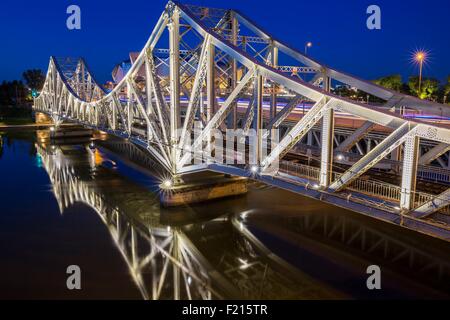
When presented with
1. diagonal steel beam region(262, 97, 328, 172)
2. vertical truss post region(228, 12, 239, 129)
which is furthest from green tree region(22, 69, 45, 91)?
diagonal steel beam region(262, 97, 328, 172)

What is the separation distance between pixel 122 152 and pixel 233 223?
31378 mm

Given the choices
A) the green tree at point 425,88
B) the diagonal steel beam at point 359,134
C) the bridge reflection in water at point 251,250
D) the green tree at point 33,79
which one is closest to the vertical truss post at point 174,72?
the bridge reflection in water at point 251,250

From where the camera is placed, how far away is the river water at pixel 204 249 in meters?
16.6

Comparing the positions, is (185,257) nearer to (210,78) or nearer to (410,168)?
(210,78)

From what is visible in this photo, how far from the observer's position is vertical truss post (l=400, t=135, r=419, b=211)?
12.5 meters

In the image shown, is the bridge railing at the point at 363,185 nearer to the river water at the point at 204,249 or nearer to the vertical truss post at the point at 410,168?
the vertical truss post at the point at 410,168

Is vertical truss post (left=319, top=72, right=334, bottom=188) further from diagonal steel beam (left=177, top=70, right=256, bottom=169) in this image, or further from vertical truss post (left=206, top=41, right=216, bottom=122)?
vertical truss post (left=206, top=41, right=216, bottom=122)

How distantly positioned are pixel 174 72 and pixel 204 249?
11230mm

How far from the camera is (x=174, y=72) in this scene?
25.1 meters

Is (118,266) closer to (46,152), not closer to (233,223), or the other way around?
(233,223)

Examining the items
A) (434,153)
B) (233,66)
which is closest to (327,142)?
(434,153)

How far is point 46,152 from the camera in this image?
53.8 m

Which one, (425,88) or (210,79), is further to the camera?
(425,88)

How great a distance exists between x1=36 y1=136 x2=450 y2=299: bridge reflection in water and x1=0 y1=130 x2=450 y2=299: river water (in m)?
0.05
